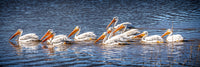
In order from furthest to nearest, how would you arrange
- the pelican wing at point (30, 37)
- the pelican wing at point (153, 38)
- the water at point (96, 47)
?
the pelican wing at point (30, 37) → the pelican wing at point (153, 38) → the water at point (96, 47)

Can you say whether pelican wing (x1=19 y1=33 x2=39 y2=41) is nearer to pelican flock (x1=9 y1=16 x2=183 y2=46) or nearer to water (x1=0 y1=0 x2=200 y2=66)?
pelican flock (x1=9 y1=16 x2=183 y2=46)

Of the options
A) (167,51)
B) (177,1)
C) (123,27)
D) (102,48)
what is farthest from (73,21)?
(177,1)

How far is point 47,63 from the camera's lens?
7.86 meters

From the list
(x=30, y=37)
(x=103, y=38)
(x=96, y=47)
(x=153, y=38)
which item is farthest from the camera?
(x=103, y=38)

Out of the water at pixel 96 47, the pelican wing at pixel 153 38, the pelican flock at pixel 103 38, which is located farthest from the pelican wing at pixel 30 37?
the pelican wing at pixel 153 38

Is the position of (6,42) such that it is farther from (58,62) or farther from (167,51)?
(167,51)

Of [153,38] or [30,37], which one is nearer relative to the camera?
[153,38]

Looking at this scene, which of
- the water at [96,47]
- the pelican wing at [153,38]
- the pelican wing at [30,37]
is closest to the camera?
the water at [96,47]

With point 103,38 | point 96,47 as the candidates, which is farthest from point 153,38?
point 96,47

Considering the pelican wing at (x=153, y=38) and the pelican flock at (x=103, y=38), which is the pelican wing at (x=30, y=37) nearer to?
the pelican flock at (x=103, y=38)

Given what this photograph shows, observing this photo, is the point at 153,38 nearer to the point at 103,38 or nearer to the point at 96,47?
the point at 103,38

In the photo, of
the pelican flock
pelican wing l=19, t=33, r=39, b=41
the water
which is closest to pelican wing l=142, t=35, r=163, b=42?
the pelican flock

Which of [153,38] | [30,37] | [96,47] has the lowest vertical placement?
[96,47]

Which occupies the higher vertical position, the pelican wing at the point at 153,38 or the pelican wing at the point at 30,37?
the pelican wing at the point at 30,37
